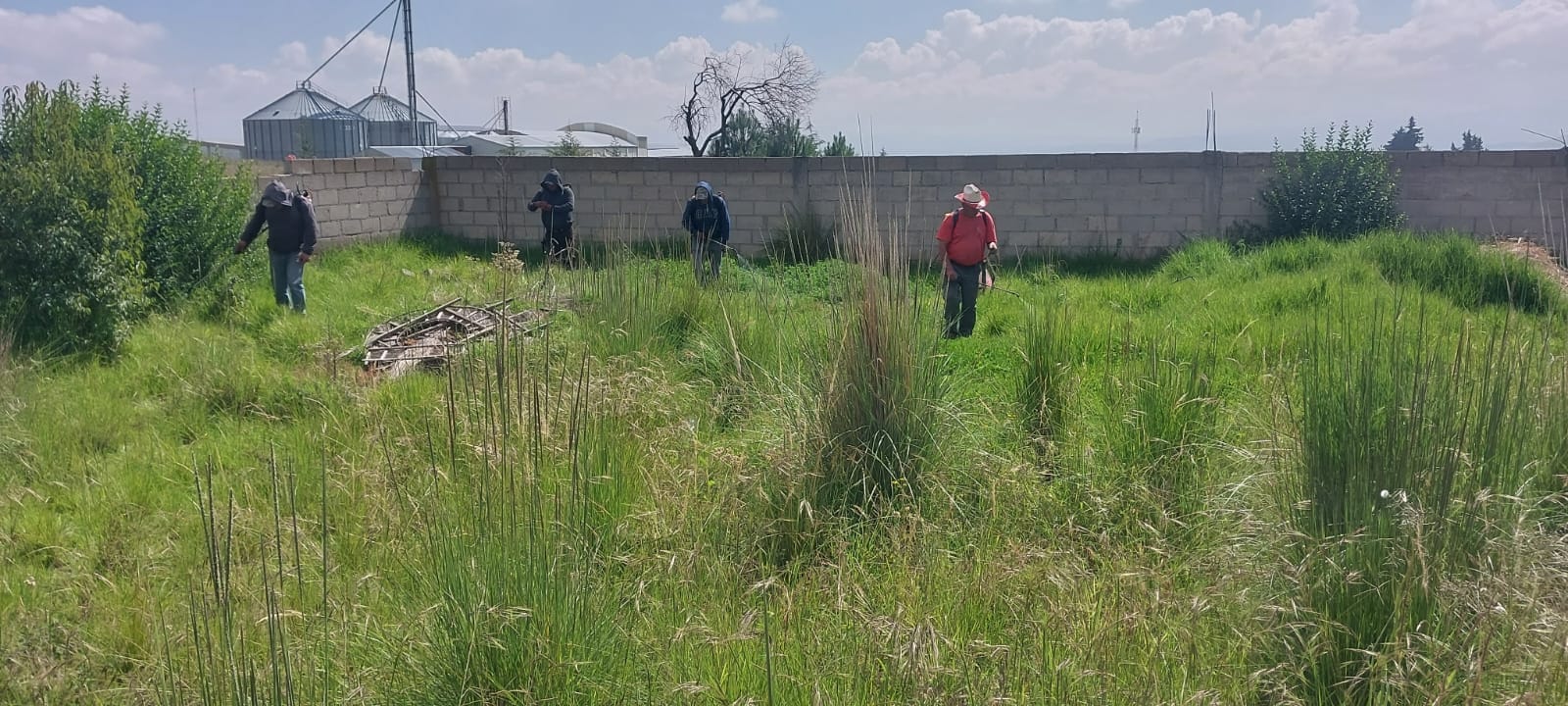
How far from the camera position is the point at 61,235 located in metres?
8.14

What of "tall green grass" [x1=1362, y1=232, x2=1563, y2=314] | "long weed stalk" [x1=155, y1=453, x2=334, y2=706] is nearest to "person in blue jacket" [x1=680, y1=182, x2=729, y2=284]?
"tall green grass" [x1=1362, y1=232, x2=1563, y2=314]

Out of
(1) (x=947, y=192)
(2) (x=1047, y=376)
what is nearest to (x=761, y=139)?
Answer: (1) (x=947, y=192)

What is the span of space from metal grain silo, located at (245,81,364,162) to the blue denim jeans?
33.3 meters

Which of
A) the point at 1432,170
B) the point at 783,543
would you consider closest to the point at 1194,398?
the point at 783,543

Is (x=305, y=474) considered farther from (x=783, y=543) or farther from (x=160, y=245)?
(x=160, y=245)

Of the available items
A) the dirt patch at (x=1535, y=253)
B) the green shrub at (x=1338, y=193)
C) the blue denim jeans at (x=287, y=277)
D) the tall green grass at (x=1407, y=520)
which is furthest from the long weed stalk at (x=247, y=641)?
the green shrub at (x=1338, y=193)

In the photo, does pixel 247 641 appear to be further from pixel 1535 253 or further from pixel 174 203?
pixel 1535 253

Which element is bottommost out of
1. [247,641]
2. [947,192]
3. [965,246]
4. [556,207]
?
[247,641]

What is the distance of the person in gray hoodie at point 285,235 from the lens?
9.95 m

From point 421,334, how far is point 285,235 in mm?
2421

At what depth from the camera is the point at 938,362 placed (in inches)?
186

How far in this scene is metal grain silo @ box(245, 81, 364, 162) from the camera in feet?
137

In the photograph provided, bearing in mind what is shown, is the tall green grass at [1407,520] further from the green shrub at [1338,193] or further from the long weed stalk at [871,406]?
the green shrub at [1338,193]

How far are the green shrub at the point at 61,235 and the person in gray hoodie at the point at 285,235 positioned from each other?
4.16ft
